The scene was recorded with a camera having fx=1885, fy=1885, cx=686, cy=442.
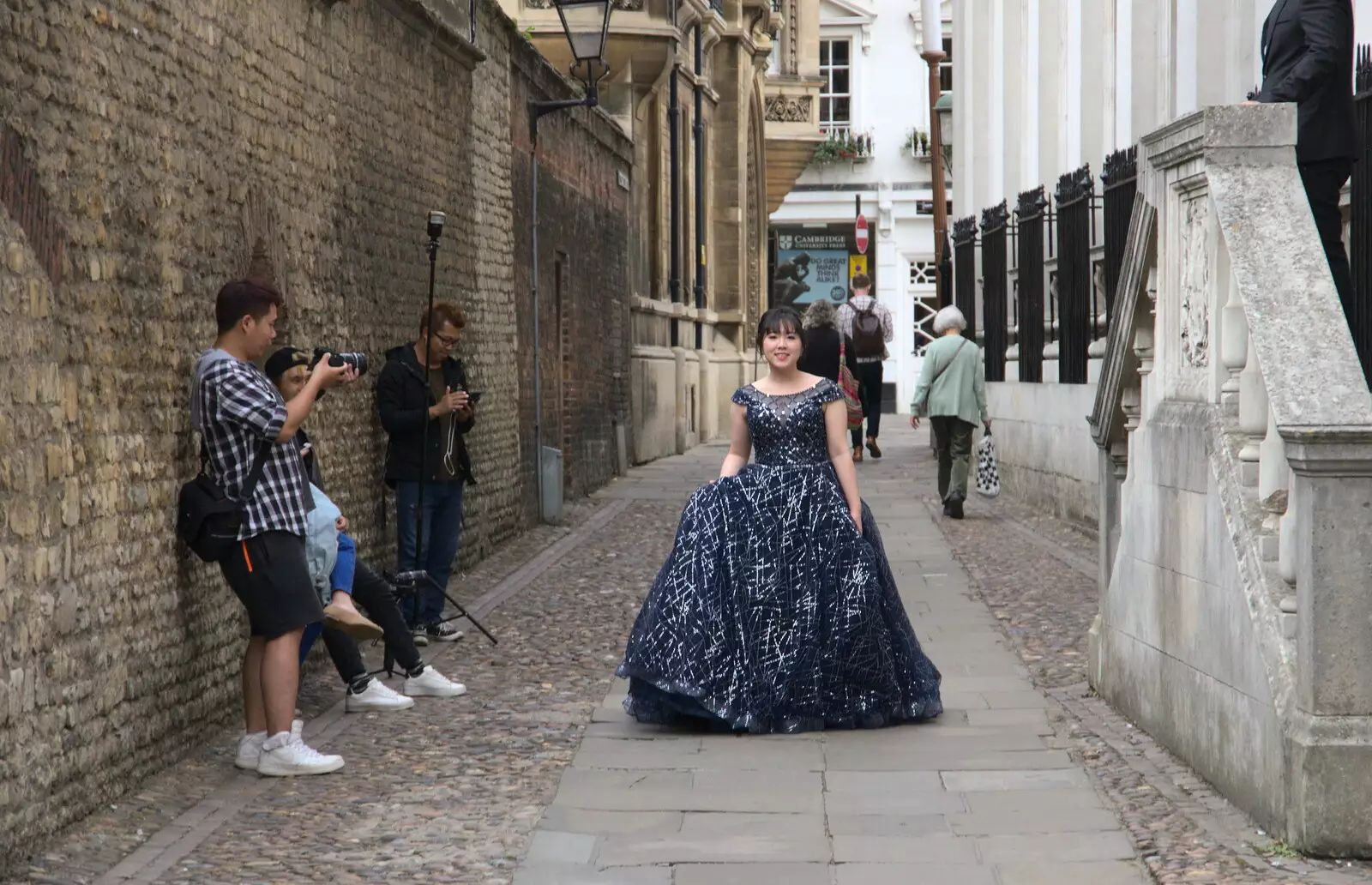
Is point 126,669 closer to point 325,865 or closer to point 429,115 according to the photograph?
point 325,865

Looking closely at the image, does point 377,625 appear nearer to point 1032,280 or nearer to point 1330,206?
point 1330,206

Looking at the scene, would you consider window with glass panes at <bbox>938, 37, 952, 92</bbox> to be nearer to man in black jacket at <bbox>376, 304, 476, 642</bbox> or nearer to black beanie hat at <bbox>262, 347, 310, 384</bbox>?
man in black jacket at <bbox>376, 304, 476, 642</bbox>

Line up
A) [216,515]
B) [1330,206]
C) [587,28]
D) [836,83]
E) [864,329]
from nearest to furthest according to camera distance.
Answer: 1. [216,515]
2. [1330,206]
3. [587,28]
4. [864,329]
5. [836,83]

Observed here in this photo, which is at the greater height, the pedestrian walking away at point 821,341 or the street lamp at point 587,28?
the street lamp at point 587,28

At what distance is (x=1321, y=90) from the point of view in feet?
24.1

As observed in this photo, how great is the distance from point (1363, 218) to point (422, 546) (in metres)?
4.99

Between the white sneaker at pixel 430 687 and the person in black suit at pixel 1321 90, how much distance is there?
4088 mm

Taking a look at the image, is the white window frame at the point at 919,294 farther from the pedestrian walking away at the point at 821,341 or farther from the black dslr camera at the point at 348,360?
the black dslr camera at the point at 348,360

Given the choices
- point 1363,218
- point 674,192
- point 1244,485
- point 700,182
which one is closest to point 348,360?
point 1244,485

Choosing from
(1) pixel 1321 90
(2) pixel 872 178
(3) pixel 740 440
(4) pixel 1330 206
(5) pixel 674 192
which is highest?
(2) pixel 872 178

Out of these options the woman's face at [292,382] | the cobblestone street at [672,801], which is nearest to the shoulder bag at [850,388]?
the cobblestone street at [672,801]

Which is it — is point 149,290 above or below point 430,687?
above

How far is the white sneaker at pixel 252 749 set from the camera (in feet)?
22.1

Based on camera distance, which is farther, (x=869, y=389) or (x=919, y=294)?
(x=919, y=294)
